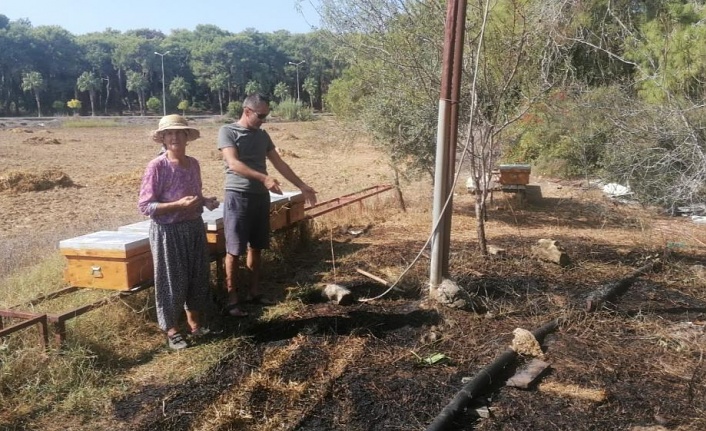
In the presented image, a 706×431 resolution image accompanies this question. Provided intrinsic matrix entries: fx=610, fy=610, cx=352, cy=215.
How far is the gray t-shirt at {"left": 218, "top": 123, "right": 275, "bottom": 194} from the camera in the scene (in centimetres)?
471

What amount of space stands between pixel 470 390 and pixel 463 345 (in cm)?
85

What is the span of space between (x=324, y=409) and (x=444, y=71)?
2.79 m

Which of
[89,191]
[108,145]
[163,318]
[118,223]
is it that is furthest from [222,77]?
[163,318]

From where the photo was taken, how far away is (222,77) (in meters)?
88.5

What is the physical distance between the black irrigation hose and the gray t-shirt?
228 centimetres

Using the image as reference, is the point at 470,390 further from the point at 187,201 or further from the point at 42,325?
the point at 42,325

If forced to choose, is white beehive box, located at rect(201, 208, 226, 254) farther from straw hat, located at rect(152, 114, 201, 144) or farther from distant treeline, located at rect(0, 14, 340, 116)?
distant treeline, located at rect(0, 14, 340, 116)

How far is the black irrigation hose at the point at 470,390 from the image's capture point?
3.06 meters

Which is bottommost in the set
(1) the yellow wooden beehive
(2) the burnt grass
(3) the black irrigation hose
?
(2) the burnt grass

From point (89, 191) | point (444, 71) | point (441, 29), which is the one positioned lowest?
point (89, 191)

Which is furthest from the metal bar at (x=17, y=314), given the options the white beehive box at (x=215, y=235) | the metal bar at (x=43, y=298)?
the white beehive box at (x=215, y=235)

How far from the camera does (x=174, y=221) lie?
4.01m

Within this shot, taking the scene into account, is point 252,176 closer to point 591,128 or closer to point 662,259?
point 662,259

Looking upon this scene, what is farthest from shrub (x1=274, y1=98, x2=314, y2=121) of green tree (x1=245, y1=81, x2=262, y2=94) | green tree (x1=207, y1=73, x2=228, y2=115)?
green tree (x1=207, y1=73, x2=228, y2=115)
